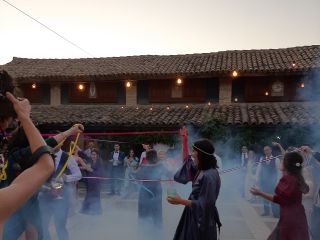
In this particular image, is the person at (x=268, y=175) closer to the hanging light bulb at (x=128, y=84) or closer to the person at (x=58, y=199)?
the person at (x=58, y=199)

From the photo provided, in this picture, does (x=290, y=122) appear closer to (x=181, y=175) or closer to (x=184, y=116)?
(x=184, y=116)

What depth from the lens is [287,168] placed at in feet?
15.8

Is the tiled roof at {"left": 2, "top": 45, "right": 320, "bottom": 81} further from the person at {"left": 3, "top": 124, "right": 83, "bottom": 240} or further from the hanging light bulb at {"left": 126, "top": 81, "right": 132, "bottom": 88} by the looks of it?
the person at {"left": 3, "top": 124, "right": 83, "bottom": 240}

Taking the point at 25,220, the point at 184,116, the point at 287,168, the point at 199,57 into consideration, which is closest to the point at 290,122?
the point at 184,116

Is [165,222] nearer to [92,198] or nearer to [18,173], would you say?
[92,198]

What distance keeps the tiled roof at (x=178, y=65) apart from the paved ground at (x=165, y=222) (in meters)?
6.82

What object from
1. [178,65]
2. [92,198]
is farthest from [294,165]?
[178,65]

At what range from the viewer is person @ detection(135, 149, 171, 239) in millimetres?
7340

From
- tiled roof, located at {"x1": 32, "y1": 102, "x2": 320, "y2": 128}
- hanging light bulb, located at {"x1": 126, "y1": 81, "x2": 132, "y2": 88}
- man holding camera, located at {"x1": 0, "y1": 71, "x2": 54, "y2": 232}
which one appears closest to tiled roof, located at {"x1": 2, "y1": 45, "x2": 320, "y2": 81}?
hanging light bulb, located at {"x1": 126, "y1": 81, "x2": 132, "y2": 88}

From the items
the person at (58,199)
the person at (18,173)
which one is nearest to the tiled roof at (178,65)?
the person at (58,199)

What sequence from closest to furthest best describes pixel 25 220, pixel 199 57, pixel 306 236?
pixel 25 220
pixel 306 236
pixel 199 57

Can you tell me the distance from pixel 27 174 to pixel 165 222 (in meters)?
7.49

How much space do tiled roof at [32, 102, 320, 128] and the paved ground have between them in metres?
3.96

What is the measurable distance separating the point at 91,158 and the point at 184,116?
280 inches
